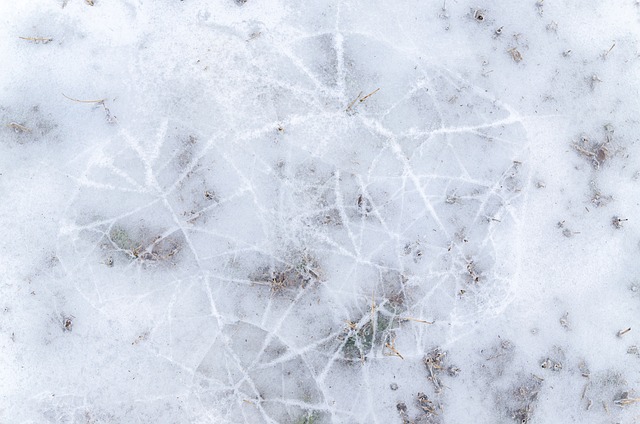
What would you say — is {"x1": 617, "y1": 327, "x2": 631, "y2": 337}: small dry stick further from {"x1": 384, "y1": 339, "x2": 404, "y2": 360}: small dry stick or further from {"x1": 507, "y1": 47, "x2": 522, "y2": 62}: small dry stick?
{"x1": 507, "y1": 47, "x2": 522, "y2": 62}: small dry stick

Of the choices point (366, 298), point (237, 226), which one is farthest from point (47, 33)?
point (366, 298)

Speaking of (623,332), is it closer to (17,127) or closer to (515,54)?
(515,54)

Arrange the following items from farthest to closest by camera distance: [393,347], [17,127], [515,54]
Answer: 1. [515,54]
2. [17,127]
3. [393,347]

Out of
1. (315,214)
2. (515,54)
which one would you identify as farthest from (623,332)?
(315,214)

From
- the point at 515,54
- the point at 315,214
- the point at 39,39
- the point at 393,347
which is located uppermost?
the point at 515,54

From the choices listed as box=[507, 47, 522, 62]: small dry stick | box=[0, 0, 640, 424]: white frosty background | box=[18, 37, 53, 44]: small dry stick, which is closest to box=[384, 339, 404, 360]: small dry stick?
box=[0, 0, 640, 424]: white frosty background

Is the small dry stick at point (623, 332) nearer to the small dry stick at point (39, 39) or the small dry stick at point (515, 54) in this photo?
the small dry stick at point (515, 54)

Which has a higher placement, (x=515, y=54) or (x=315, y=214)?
(x=515, y=54)

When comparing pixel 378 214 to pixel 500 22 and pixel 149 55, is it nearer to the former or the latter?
pixel 500 22

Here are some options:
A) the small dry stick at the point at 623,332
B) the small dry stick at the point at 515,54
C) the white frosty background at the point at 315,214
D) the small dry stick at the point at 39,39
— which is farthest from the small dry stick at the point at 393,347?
the small dry stick at the point at 39,39
